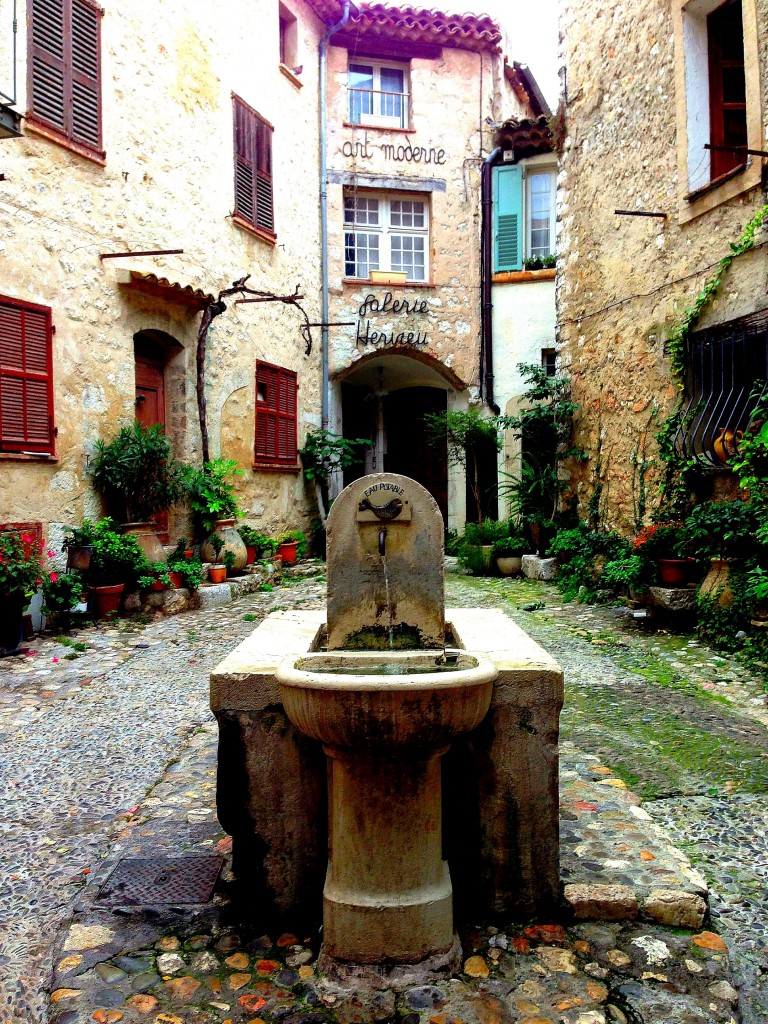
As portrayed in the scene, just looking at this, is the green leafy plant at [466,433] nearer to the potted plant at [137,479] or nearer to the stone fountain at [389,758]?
the potted plant at [137,479]

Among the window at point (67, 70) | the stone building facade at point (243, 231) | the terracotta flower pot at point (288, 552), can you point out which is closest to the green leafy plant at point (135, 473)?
the stone building facade at point (243, 231)

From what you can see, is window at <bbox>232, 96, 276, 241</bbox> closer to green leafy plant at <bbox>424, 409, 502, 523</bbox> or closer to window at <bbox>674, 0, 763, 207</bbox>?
green leafy plant at <bbox>424, 409, 502, 523</bbox>

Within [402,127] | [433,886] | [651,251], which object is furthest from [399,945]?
[402,127]

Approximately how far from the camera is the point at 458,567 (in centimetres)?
1166

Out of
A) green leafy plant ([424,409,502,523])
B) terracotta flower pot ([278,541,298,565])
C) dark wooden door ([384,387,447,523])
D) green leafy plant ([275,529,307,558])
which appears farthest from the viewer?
dark wooden door ([384,387,447,523])

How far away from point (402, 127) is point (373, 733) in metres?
13.8

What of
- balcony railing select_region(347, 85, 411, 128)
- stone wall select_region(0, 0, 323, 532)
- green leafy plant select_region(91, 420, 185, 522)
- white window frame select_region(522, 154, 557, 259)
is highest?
balcony railing select_region(347, 85, 411, 128)

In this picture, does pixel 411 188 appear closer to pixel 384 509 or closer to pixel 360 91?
pixel 360 91

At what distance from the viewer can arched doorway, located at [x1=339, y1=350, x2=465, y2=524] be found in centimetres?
1572

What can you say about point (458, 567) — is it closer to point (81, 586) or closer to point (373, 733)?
point (81, 586)

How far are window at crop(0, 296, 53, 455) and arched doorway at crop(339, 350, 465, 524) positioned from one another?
868 cm

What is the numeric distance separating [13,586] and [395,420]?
11137 mm

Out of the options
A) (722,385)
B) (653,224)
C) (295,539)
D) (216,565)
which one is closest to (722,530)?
(722,385)

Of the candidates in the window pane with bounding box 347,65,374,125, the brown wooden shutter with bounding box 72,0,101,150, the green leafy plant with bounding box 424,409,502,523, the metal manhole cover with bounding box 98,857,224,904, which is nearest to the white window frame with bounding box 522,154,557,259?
the window pane with bounding box 347,65,374,125
